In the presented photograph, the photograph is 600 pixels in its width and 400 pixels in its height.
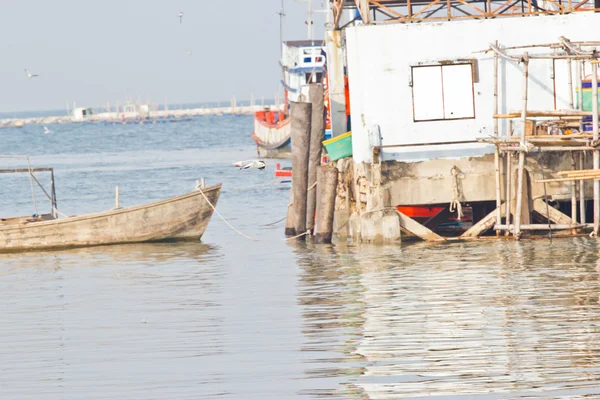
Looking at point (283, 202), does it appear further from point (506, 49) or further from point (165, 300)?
point (165, 300)

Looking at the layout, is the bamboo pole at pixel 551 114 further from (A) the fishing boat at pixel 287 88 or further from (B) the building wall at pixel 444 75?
(A) the fishing boat at pixel 287 88

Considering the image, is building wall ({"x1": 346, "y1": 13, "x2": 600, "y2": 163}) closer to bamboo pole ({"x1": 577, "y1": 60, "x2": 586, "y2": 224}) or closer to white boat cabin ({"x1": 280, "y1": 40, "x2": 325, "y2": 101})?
bamboo pole ({"x1": 577, "y1": 60, "x2": 586, "y2": 224})

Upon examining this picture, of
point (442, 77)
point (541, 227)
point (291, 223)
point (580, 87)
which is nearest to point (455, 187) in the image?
point (541, 227)

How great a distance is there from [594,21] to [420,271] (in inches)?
275

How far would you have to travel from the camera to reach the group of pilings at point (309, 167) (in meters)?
23.2

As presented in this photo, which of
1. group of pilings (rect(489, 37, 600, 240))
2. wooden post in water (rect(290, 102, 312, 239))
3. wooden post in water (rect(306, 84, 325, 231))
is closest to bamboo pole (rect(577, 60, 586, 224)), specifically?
group of pilings (rect(489, 37, 600, 240))

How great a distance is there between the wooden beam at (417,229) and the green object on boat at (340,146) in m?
2.06

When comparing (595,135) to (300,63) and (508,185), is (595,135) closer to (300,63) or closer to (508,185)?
(508,185)

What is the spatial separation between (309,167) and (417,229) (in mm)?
3460

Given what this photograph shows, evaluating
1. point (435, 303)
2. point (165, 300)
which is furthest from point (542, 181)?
point (165, 300)

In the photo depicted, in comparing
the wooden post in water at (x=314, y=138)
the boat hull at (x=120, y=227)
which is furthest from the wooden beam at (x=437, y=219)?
the boat hull at (x=120, y=227)

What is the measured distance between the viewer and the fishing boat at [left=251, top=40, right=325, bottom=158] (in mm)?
69438

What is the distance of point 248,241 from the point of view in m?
25.7

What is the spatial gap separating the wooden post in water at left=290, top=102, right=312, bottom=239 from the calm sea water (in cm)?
127
